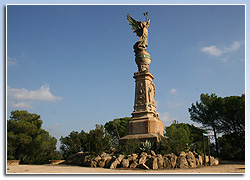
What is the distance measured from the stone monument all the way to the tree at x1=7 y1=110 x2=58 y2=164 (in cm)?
1022

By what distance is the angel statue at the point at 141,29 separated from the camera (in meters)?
18.9

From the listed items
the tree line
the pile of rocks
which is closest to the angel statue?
the tree line

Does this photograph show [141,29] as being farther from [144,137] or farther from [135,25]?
[144,137]

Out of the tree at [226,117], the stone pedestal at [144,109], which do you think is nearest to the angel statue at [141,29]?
the stone pedestal at [144,109]

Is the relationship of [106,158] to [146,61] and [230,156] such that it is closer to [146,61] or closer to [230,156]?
[146,61]

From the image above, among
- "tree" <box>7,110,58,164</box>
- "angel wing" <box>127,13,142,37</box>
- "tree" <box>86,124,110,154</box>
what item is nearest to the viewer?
"tree" <box>86,124,110,154</box>

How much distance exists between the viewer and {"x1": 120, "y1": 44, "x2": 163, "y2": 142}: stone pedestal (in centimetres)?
1595

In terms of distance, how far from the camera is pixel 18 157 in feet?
68.5

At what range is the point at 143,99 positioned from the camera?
17.4m

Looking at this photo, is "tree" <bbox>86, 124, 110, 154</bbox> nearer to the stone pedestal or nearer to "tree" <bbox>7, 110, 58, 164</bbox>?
the stone pedestal

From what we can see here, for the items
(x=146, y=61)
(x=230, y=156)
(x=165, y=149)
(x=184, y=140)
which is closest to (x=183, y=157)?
(x=165, y=149)

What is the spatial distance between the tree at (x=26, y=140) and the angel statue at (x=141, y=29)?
44.5ft

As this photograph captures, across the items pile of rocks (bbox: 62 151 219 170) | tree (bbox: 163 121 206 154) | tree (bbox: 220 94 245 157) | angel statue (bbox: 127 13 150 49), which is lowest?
pile of rocks (bbox: 62 151 219 170)

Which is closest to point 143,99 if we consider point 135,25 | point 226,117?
point 135,25
